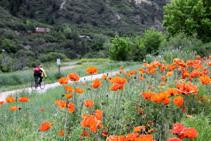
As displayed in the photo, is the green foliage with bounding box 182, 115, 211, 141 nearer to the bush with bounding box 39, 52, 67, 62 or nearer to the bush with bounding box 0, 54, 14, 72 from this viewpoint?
the bush with bounding box 0, 54, 14, 72

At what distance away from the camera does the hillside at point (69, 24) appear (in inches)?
2837

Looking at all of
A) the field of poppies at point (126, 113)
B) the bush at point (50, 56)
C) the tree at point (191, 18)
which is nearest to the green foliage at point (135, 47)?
the bush at point (50, 56)

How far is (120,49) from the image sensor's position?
6444 centimetres

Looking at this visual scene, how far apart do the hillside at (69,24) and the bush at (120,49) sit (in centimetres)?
905

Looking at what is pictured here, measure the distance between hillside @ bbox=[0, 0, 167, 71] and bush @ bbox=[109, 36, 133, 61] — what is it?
905cm

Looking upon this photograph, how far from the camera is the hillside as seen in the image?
7206 cm

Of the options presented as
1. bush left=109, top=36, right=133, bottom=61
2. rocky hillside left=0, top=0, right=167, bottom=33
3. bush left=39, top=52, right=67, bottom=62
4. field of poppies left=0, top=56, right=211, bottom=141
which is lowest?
bush left=39, top=52, right=67, bottom=62

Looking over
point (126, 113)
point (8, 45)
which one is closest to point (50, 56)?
point (8, 45)

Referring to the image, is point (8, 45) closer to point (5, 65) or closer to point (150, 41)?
point (150, 41)

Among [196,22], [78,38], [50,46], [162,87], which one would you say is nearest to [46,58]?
[50,46]

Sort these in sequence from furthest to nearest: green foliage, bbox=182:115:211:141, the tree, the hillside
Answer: the hillside → the tree → green foliage, bbox=182:115:211:141

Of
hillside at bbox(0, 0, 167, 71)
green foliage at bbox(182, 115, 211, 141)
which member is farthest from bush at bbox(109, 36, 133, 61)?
green foliage at bbox(182, 115, 211, 141)

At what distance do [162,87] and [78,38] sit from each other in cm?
7279

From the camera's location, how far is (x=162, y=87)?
7160 mm
